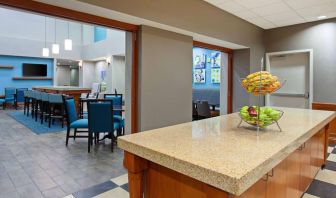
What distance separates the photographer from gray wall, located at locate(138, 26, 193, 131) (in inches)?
134

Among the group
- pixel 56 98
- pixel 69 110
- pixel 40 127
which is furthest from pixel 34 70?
pixel 69 110

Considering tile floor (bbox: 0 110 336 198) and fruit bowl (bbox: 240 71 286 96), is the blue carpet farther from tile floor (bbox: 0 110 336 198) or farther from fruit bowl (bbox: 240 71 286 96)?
fruit bowl (bbox: 240 71 286 96)

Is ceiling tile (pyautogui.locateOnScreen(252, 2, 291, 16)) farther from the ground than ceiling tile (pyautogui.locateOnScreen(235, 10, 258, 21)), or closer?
closer

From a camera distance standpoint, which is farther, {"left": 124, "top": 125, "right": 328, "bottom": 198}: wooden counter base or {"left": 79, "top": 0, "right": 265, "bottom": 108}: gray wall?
{"left": 79, "top": 0, "right": 265, "bottom": 108}: gray wall

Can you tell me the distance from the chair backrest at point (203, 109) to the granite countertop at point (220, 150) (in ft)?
12.8

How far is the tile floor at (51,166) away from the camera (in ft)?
8.90

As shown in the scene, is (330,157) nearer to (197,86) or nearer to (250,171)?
(250,171)

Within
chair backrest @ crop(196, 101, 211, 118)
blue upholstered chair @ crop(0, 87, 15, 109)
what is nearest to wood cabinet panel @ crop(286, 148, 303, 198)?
chair backrest @ crop(196, 101, 211, 118)

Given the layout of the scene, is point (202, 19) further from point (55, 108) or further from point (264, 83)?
point (55, 108)

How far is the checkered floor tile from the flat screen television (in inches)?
441

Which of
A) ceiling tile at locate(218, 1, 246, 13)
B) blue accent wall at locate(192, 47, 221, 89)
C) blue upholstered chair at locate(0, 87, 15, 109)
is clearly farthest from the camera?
blue upholstered chair at locate(0, 87, 15, 109)

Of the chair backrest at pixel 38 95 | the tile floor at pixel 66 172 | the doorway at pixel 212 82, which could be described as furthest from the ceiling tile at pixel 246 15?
the chair backrest at pixel 38 95

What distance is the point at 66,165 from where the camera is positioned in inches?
137

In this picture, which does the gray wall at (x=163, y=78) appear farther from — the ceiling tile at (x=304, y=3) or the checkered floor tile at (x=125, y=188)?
the ceiling tile at (x=304, y=3)
